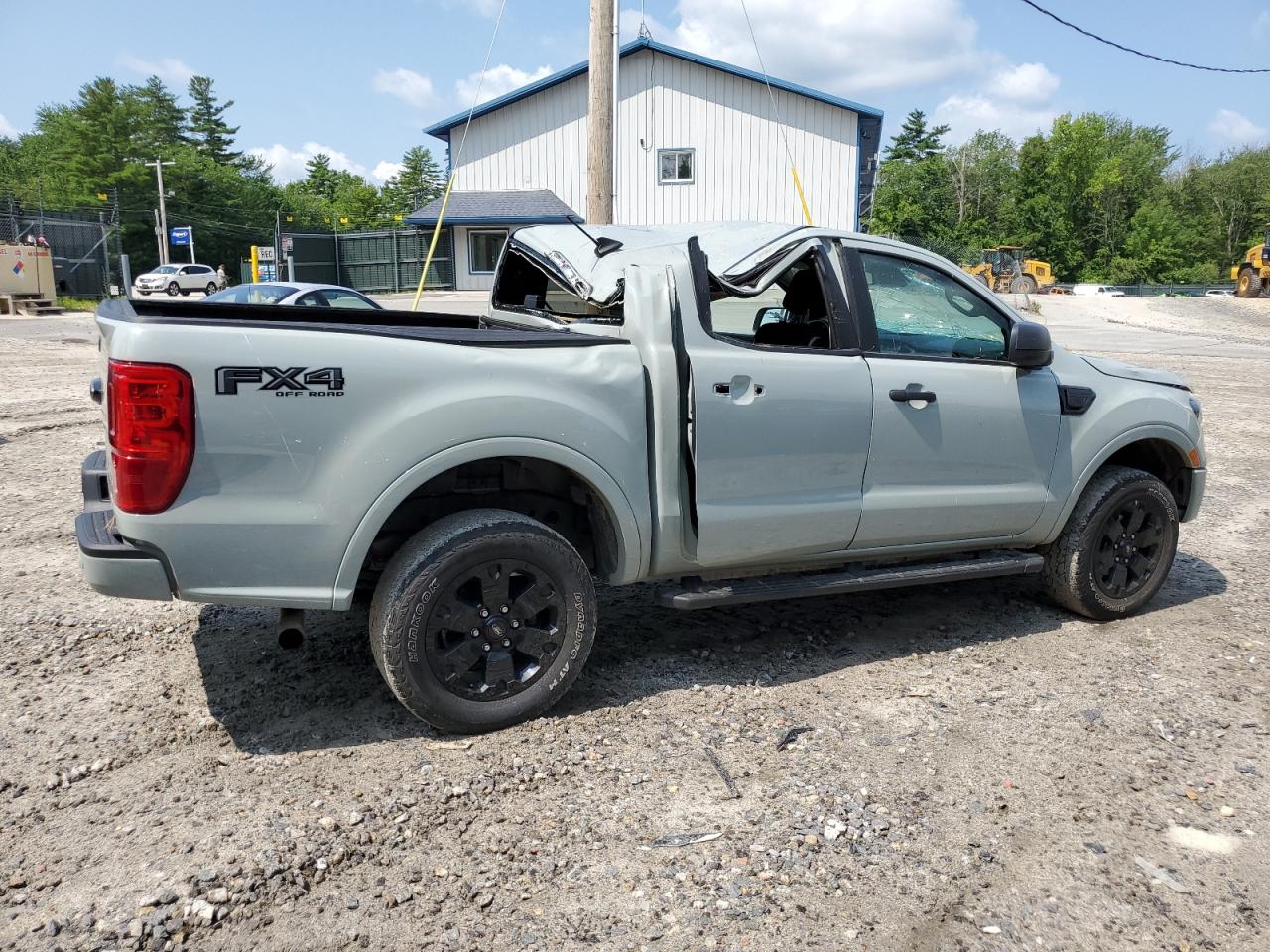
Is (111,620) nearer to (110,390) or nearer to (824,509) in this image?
(110,390)

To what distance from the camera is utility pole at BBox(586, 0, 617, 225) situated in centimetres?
935

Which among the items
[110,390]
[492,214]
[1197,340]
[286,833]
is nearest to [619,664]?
[286,833]

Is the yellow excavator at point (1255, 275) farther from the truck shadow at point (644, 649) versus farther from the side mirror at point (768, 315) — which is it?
the side mirror at point (768, 315)

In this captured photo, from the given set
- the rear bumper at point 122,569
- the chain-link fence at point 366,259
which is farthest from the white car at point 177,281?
the rear bumper at point 122,569

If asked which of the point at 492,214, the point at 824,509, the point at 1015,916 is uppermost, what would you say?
the point at 492,214

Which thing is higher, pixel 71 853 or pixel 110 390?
pixel 110 390

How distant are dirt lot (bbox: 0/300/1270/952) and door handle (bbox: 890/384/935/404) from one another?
1201mm

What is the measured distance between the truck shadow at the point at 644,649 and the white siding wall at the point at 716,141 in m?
27.2

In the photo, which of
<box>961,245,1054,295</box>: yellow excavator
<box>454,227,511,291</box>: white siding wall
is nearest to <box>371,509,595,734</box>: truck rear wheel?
<box>454,227,511,291</box>: white siding wall

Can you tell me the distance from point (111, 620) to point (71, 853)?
6.89 ft

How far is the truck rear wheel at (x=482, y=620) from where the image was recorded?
11.5 feet

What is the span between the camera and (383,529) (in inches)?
150

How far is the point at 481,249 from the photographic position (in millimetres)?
36156

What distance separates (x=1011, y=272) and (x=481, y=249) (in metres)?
28.1
